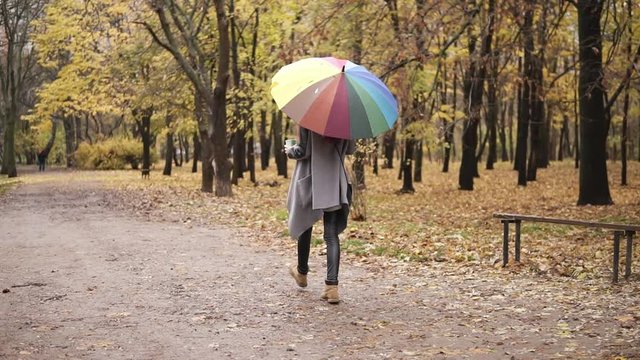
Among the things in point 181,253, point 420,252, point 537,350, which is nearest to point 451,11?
point 420,252

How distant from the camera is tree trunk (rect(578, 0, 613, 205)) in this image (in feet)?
52.4

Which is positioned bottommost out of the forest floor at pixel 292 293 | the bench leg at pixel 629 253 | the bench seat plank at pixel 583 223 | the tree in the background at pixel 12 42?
the forest floor at pixel 292 293

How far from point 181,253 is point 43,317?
3.92m

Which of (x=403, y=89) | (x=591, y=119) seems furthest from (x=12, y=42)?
(x=591, y=119)

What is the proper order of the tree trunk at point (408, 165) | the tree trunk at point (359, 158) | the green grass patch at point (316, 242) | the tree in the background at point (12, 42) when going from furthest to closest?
the tree in the background at point (12, 42)
the tree trunk at point (408, 165)
the tree trunk at point (359, 158)
the green grass patch at point (316, 242)

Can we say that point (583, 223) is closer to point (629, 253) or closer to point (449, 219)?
point (629, 253)

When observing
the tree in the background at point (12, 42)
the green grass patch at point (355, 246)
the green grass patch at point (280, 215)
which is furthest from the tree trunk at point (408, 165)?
the tree in the background at point (12, 42)

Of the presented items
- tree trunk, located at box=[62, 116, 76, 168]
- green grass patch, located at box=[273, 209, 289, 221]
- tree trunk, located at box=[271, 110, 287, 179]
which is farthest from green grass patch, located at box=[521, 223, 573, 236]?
tree trunk, located at box=[62, 116, 76, 168]

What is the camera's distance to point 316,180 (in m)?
6.57

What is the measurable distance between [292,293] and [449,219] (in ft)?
28.6

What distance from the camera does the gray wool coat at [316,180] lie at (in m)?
6.54

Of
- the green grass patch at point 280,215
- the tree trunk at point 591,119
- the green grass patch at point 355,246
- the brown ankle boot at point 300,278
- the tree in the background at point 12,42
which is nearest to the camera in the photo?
the brown ankle boot at point 300,278

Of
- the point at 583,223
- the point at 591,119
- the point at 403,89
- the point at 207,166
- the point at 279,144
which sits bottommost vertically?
the point at 583,223

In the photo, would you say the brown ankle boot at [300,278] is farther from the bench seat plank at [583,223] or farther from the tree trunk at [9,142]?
the tree trunk at [9,142]
